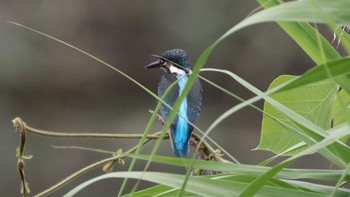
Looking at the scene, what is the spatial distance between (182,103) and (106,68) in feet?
10.1

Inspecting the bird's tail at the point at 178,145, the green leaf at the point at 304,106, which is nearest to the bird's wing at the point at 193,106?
the bird's tail at the point at 178,145

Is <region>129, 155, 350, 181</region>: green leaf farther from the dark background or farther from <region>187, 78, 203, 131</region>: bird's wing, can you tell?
the dark background

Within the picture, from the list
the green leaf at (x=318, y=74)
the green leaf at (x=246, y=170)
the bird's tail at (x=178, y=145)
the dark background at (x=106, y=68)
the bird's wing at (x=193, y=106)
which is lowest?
the green leaf at (x=246, y=170)

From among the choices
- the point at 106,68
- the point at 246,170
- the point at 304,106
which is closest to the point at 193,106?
the point at 304,106

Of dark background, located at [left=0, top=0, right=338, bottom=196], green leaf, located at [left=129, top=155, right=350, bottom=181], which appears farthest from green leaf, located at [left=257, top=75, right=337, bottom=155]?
dark background, located at [left=0, top=0, right=338, bottom=196]

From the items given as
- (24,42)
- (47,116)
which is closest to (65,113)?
(47,116)

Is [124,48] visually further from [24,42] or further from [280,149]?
[280,149]

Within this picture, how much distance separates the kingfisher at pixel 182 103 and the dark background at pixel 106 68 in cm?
256

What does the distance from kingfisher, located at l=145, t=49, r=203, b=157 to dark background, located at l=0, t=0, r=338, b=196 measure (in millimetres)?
2561

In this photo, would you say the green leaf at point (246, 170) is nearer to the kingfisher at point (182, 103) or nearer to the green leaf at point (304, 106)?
the green leaf at point (304, 106)

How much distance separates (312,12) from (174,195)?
0.22 metres

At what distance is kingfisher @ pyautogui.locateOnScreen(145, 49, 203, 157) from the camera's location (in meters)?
1.98

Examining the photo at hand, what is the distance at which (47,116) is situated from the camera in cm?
539

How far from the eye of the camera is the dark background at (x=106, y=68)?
5.12m
